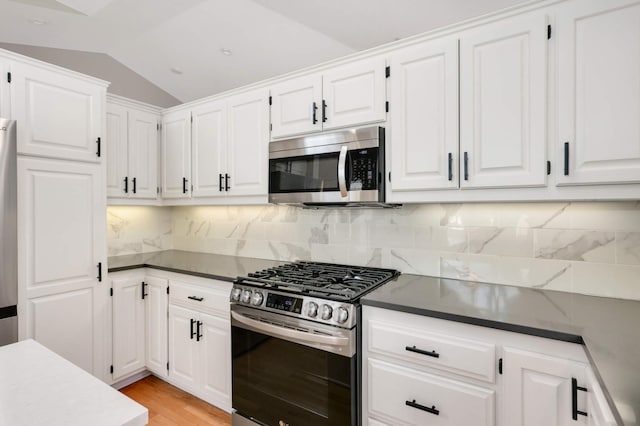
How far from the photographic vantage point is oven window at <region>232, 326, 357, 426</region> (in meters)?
1.64

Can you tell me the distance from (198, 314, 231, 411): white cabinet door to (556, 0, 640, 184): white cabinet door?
215 centimetres

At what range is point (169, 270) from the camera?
253cm

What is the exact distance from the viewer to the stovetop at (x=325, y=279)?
173 cm

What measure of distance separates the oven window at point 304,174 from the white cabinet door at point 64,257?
1302mm

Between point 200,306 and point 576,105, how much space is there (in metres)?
2.47

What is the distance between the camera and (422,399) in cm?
151

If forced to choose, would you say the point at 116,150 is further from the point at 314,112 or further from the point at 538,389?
the point at 538,389

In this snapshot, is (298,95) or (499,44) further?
(298,95)

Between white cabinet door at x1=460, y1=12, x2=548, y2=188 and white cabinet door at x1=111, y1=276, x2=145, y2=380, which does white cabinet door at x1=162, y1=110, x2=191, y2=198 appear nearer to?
white cabinet door at x1=111, y1=276, x2=145, y2=380

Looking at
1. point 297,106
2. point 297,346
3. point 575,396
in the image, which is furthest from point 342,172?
point 575,396

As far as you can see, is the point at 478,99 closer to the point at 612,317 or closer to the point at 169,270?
the point at 612,317

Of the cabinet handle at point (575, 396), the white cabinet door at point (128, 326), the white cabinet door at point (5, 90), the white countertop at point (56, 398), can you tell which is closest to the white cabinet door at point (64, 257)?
the white cabinet door at point (128, 326)

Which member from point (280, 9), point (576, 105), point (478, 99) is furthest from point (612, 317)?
point (280, 9)

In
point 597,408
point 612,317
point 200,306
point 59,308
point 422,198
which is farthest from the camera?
point 200,306
